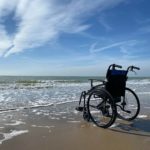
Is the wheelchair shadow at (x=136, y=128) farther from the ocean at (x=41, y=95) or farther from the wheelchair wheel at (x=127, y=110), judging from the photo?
the ocean at (x=41, y=95)

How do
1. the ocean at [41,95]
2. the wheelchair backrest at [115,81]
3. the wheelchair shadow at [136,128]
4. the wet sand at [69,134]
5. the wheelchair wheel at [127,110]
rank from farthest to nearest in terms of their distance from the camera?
the ocean at [41,95]
the wheelchair wheel at [127,110]
the wheelchair backrest at [115,81]
the wheelchair shadow at [136,128]
the wet sand at [69,134]

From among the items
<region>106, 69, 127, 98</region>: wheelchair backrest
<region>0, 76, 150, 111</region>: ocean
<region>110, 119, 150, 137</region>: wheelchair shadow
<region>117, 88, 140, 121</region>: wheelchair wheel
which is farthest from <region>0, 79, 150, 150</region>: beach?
<region>0, 76, 150, 111</region>: ocean

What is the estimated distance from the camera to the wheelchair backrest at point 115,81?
5723 mm

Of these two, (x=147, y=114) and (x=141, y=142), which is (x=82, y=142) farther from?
(x=147, y=114)

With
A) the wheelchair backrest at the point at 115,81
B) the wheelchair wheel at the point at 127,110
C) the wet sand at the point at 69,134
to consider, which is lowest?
the wet sand at the point at 69,134

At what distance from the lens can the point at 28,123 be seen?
19.9ft

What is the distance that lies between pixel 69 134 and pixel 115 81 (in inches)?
57.2

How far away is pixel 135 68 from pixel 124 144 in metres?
2.09

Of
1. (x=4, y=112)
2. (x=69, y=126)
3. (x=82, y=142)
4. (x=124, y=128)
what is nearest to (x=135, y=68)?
(x=124, y=128)

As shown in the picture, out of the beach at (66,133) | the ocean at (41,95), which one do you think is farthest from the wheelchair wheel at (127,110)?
the ocean at (41,95)

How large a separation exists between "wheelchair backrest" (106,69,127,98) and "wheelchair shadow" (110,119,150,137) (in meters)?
0.64

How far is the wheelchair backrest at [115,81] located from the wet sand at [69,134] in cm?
70

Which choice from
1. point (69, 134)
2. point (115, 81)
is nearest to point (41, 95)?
point (115, 81)

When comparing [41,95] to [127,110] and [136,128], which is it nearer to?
[127,110]
